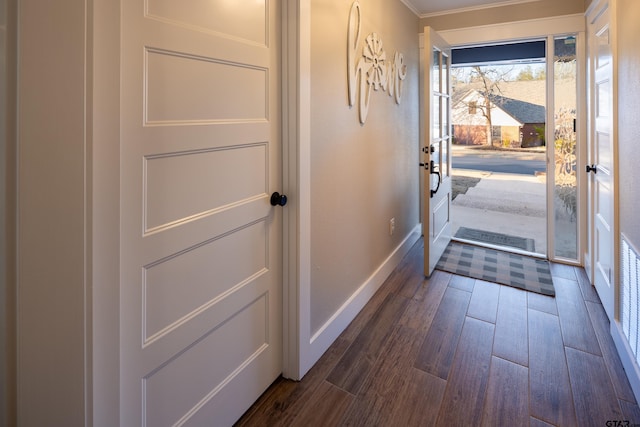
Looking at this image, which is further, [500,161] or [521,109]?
[500,161]

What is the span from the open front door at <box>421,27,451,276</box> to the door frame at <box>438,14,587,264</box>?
1.09 feet

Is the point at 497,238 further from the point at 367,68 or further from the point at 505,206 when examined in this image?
Answer: the point at 367,68

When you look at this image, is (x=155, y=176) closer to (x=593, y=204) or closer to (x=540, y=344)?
(x=540, y=344)

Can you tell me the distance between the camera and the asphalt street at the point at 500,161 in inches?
306

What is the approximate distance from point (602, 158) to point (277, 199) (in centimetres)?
239

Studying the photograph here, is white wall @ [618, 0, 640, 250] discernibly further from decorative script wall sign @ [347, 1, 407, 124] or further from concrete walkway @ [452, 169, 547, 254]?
concrete walkway @ [452, 169, 547, 254]

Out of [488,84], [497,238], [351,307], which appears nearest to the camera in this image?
[351,307]

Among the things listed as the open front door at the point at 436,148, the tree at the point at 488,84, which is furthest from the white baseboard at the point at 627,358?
the tree at the point at 488,84

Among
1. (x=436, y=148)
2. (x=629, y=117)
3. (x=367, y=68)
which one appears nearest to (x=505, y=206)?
(x=436, y=148)

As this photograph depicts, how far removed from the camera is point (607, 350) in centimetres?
208

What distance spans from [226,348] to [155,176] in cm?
75

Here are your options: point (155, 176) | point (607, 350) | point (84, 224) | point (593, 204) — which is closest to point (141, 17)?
point (155, 176)

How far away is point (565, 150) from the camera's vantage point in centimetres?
333

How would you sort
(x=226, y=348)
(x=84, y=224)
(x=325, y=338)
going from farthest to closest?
(x=325, y=338), (x=226, y=348), (x=84, y=224)
